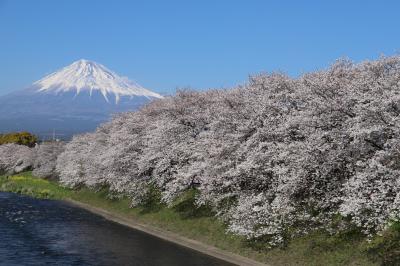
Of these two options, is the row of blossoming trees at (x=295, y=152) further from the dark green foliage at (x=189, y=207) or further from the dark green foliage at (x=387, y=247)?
the dark green foliage at (x=189, y=207)

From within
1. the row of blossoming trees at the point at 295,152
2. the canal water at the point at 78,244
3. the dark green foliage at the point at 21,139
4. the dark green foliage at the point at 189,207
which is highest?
the dark green foliage at the point at 21,139

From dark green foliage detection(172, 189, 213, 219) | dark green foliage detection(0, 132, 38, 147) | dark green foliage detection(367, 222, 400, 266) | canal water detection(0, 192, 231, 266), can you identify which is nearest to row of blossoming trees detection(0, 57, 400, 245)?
dark green foliage detection(367, 222, 400, 266)

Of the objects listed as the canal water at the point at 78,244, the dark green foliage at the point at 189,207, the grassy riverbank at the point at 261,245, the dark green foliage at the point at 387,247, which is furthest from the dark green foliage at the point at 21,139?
the dark green foliage at the point at 387,247

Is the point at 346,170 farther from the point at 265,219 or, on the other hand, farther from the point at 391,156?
the point at 265,219

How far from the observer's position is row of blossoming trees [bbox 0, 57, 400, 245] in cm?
2230

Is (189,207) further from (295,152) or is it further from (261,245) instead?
(295,152)

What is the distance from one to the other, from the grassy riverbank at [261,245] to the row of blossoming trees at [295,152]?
772mm

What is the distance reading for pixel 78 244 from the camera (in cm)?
3472

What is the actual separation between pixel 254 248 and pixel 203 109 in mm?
18034

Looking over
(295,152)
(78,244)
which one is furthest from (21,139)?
(295,152)

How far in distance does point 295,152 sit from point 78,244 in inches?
681

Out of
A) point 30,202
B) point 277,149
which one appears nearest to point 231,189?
point 277,149

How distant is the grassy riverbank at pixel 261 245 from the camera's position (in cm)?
2384

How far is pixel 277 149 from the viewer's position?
97.7 ft
